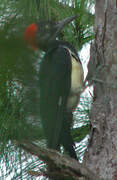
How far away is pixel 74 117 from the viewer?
1.74 m

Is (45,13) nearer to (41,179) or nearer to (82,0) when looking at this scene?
(82,0)

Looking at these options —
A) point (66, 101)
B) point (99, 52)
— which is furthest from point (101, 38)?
point (66, 101)

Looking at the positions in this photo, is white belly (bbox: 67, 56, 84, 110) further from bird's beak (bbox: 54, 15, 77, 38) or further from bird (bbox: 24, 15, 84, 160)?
bird's beak (bbox: 54, 15, 77, 38)

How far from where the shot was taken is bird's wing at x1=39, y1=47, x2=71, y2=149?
1.69 metres

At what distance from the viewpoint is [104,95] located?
1477 mm

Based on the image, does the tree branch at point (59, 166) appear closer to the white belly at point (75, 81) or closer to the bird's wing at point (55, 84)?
the bird's wing at point (55, 84)

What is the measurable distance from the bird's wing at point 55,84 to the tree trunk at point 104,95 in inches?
11.7

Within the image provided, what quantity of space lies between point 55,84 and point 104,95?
50 cm

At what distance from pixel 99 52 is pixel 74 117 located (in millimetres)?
472

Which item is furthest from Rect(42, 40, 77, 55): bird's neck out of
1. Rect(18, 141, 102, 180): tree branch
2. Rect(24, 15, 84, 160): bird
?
Rect(18, 141, 102, 180): tree branch

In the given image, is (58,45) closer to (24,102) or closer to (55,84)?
(55,84)

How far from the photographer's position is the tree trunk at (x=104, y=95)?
138cm

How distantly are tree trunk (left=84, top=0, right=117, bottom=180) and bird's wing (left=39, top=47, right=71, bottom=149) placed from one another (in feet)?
0.97

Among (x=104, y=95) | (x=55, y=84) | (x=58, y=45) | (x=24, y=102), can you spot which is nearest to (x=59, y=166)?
(x=24, y=102)
